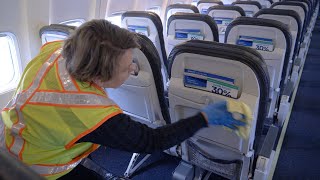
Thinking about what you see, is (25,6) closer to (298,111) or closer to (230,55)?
(230,55)

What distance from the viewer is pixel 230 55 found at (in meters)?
1.46

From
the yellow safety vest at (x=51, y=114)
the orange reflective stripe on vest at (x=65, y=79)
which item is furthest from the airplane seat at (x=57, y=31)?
the orange reflective stripe on vest at (x=65, y=79)

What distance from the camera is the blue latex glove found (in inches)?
55.6

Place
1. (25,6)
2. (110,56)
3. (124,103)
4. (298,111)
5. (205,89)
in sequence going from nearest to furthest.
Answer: (110,56) < (205,89) < (124,103) < (25,6) < (298,111)

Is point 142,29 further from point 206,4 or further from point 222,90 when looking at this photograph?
point 206,4

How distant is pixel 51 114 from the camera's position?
122 cm

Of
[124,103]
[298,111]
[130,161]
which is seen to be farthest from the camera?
[298,111]

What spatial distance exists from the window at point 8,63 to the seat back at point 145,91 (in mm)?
1150

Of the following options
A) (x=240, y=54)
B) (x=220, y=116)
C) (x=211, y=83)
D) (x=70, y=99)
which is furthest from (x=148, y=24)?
(x=70, y=99)

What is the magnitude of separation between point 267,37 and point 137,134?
196 centimetres

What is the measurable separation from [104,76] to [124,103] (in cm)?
125

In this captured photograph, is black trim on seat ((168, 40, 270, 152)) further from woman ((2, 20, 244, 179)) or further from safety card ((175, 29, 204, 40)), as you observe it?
safety card ((175, 29, 204, 40))

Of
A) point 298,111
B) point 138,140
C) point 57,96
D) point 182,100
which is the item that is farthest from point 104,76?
point 298,111

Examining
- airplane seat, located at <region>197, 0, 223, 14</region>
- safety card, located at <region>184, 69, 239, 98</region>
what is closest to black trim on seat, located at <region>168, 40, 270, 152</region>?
safety card, located at <region>184, 69, 239, 98</region>
